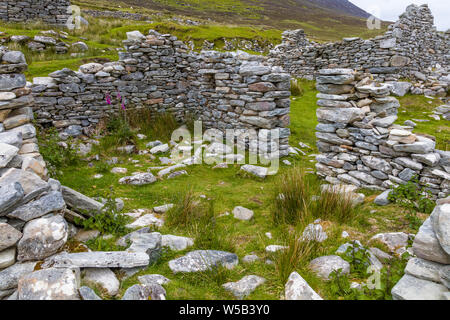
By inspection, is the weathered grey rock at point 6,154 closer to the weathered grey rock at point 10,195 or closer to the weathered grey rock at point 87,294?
the weathered grey rock at point 10,195

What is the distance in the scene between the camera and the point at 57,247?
280 centimetres

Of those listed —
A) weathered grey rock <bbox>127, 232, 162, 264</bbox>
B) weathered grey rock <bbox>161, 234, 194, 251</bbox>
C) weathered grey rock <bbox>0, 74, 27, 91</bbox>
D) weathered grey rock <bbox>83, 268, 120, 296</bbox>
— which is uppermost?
weathered grey rock <bbox>0, 74, 27, 91</bbox>

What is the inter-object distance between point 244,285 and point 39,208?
7.19 ft

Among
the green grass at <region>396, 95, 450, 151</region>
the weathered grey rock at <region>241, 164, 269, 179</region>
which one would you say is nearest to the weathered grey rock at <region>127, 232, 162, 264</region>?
the weathered grey rock at <region>241, 164, 269, 179</region>

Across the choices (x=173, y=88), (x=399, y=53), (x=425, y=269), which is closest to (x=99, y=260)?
(x=425, y=269)

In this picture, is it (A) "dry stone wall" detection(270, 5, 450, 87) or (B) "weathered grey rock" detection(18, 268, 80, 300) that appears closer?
(B) "weathered grey rock" detection(18, 268, 80, 300)

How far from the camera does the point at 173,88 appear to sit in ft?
33.9

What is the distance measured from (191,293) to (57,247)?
4.47ft

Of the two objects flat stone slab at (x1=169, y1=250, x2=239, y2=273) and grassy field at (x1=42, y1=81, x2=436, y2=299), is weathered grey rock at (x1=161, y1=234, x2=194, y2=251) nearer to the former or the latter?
grassy field at (x1=42, y1=81, x2=436, y2=299)

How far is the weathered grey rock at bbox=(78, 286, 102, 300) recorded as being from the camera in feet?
7.60

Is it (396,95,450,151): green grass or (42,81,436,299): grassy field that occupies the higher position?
(396,95,450,151): green grass

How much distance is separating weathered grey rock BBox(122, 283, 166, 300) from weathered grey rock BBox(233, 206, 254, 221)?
88.4 inches

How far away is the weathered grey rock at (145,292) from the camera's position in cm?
256

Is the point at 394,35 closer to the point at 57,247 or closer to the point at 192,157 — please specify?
the point at 192,157
